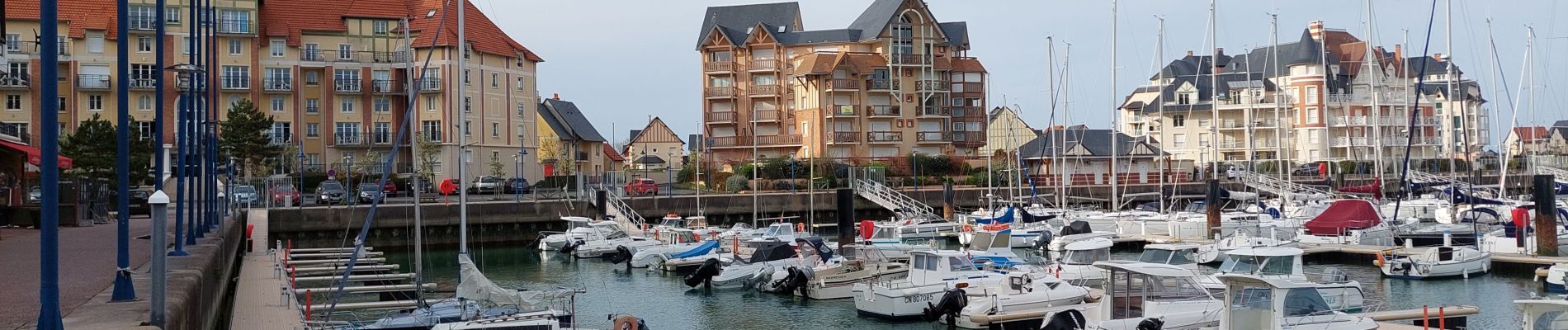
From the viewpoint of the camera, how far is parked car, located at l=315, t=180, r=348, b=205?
6373cm

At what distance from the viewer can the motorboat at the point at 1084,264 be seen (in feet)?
101

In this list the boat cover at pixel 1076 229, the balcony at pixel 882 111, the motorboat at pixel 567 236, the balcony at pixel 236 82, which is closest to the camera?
the boat cover at pixel 1076 229

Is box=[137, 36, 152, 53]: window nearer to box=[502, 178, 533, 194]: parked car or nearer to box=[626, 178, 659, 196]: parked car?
box=[502, 178, 533, 194]: parked car

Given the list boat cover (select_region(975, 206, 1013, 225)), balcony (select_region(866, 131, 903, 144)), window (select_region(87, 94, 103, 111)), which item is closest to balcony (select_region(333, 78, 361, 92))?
window (select_region(87, 94, 103, 111))

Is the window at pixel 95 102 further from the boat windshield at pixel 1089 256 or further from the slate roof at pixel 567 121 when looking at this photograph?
the boat windshield at pixel 1089 256

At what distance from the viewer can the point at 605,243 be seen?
51344 mm

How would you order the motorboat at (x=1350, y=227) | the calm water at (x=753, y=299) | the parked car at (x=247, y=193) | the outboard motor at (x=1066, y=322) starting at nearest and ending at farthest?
the outboard motor at (x=1066, y=322) < the calm water at (x=753, y=299) < the motorboat at (x=1350, y=227) < the parked car at (x=247, y=193)

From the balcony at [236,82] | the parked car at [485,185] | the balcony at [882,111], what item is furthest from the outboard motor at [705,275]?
the balcony at [882,111]

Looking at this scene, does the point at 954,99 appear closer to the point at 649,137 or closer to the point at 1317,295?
the point at 649,137

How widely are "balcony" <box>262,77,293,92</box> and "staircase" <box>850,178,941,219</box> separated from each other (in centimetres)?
3586

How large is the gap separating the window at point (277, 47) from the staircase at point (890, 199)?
36.9m

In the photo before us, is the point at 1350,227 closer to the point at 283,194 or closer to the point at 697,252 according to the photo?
the point at 697,252

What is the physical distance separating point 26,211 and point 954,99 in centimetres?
6448

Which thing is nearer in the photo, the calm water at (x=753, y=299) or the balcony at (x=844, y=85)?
the calm water at (x=753, y=299)
